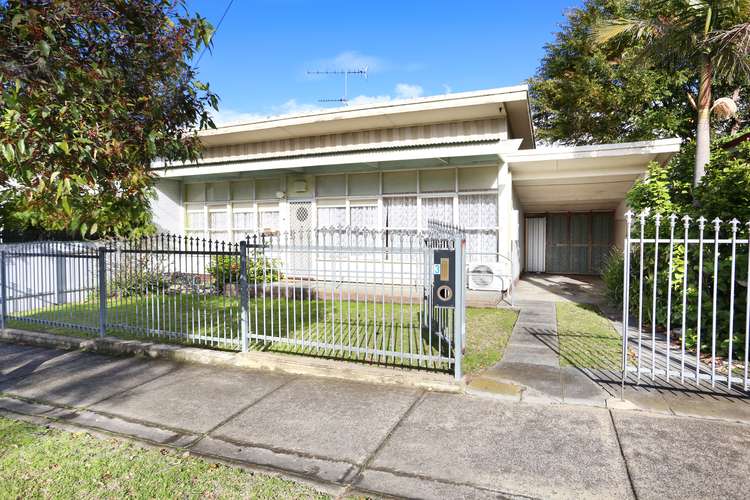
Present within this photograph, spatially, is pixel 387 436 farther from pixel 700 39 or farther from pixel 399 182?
pixel 399 182

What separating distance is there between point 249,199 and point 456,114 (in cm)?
654

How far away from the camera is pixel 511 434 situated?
3609 millimetres

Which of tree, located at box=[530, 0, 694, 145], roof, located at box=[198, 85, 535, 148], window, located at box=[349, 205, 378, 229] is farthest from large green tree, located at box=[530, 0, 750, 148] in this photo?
window, located at box=[349, 205, 378, 229]

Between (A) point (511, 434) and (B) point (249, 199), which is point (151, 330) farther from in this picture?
(B) point (249, 199)

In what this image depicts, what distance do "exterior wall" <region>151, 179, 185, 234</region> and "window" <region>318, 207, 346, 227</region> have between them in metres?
5.01

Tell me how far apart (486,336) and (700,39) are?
5969 mm

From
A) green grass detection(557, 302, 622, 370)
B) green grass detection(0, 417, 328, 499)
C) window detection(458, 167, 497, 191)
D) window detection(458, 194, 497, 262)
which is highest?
window detection(458, 167, 497, 191)

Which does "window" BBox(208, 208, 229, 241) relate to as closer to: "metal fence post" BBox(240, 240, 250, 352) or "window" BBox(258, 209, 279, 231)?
"window" BBox(258, 209, 279, 231)

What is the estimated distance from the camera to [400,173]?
1105 cm

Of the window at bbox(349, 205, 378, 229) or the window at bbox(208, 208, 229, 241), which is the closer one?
the window at bbox(349, 205, 378, 229)

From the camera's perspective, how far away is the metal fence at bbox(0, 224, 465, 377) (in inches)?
202

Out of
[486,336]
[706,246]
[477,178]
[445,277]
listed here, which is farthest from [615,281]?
[445,277]

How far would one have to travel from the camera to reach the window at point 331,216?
1171 cm

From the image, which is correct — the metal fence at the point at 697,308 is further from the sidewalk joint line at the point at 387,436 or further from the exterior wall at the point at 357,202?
the exterior wall at the point at 357,202
